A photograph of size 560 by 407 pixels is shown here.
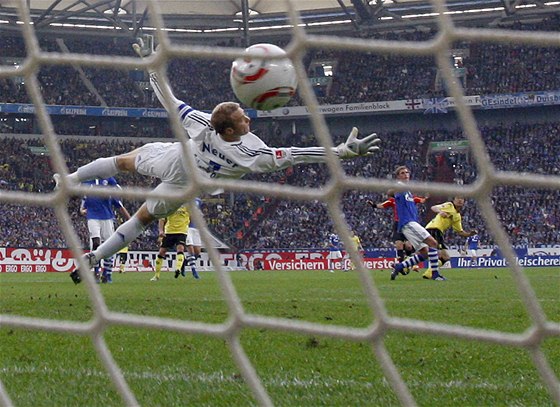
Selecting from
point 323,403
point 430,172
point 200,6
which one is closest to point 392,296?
point 323,403

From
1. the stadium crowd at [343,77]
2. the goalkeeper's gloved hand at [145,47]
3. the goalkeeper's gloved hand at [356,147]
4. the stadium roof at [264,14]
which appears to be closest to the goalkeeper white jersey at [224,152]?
the goalkeeper's gloved hand at [145,47]

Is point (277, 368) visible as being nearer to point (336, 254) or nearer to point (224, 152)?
point (224, 152)

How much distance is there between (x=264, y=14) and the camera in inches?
1060

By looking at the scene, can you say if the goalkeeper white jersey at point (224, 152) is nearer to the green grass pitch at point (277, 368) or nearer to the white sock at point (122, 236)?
the white sock at point (122, 236)

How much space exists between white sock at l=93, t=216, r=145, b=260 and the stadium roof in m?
18.7

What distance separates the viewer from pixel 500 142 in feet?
81.0

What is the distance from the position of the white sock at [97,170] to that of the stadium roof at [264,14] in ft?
62.0

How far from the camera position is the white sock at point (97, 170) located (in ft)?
19.9

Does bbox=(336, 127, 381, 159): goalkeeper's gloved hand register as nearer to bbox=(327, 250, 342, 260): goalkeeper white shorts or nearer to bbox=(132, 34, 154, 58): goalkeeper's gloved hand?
bbox=(132, 34, 154, 58): goalkeeper's gloved hand

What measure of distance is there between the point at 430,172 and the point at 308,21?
7336 millimetres

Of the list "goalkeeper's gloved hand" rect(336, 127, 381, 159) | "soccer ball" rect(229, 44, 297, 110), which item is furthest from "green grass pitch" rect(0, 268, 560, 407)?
"soccer ball" rect(229, 44, 297, 110)

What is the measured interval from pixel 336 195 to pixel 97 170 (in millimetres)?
4359

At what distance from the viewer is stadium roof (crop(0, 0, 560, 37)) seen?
84.7 feet

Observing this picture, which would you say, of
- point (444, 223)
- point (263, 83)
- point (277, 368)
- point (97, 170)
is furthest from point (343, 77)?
point (277, 368)
